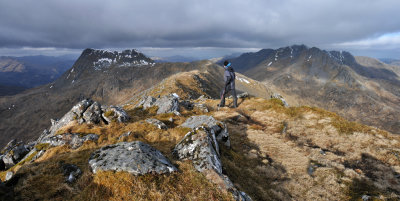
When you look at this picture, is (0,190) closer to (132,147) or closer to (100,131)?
(132,147)

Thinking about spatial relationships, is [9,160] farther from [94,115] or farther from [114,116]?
[114,116]

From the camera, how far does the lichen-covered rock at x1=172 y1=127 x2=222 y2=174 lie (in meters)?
10.1

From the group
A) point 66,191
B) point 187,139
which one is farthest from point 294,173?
point 66,191

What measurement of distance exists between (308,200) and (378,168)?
806 cm

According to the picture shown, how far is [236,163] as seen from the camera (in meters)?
14.2

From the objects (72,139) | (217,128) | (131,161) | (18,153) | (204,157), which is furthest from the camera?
(18,153)

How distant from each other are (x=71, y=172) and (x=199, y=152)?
6493 millimetres

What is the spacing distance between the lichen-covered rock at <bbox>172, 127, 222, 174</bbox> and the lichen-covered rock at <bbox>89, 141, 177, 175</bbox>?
1943mm

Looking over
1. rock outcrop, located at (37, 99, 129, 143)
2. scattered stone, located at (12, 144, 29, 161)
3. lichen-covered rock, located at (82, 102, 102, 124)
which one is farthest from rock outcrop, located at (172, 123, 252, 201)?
scattered stone, located at (12, 144, 29, 161)

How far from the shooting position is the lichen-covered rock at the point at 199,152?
33.0 ft

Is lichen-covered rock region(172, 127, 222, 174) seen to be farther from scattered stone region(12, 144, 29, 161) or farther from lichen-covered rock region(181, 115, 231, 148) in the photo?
scattered stone region(12, 144, 29, 161)

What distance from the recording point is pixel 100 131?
16844 mm

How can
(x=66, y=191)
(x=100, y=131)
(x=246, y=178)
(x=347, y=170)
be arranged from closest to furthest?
(x=66, y=191) < (x=246, y=178) < (x=347, y=170) < (x=100, y=131)

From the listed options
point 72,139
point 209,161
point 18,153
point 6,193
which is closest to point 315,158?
point 209,161
